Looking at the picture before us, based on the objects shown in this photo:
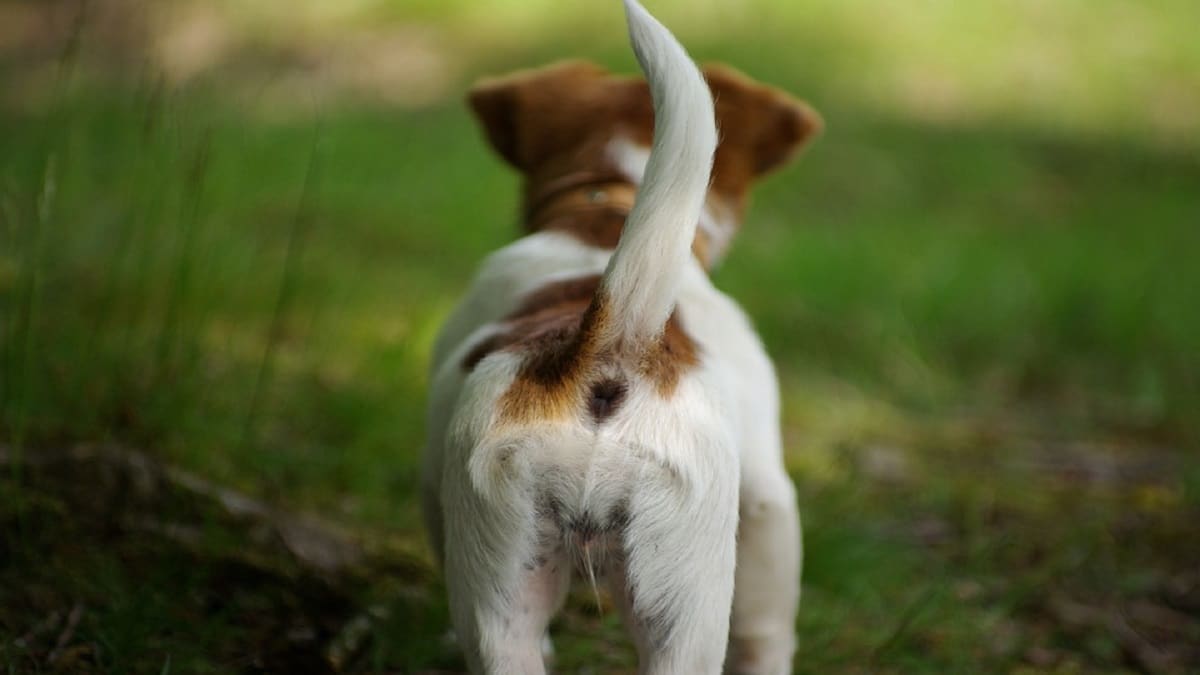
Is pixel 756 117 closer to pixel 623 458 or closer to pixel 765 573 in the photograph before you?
pixel 765 573

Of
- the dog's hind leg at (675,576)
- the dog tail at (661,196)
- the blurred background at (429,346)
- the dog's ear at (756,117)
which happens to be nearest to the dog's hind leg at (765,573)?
the blurred background at (429,346)

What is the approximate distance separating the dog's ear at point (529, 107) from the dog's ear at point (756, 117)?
33 cm

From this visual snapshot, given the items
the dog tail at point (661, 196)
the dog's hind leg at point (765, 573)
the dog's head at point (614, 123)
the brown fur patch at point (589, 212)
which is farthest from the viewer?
the dog's head at point (614, 123)

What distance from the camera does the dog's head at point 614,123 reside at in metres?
3.23

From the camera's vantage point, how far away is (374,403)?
3.89 metres

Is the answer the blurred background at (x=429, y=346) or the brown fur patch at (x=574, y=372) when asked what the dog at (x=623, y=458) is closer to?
the brown fur patch at (x=574, y=372)

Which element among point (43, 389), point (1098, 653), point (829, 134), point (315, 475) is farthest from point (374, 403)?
point (829, 134)

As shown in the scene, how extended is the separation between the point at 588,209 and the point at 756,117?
0.59 meters

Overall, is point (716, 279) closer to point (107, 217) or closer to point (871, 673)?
point (107, 217)

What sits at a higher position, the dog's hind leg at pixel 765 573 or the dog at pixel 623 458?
the dog at pixel 623 458

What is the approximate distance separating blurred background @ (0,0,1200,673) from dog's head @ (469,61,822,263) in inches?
18.7

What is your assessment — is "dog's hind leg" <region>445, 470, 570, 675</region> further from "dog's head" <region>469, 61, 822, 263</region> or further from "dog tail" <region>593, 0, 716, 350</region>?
"dog's head" <region>469, 61, 822, 263</region>

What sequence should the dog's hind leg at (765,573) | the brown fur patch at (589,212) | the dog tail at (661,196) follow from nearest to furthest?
the dog tail at (661,196)
the dog's hind leg at (765,573)
the brown fur patch at (589,212)

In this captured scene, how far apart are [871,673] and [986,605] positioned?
0.56 m
